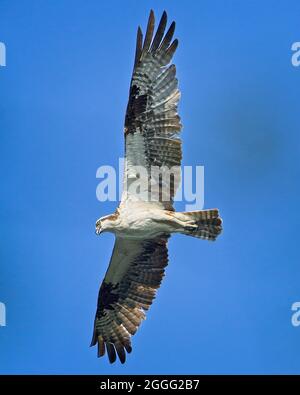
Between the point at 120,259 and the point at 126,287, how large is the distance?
531 millimetres

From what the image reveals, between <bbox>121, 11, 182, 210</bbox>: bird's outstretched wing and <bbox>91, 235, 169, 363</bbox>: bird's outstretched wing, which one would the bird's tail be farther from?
<bbox>91, 235, 169, 363</bbox>: bird's outstretched wing

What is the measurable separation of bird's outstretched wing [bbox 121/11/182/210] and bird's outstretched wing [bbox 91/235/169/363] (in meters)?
1.44

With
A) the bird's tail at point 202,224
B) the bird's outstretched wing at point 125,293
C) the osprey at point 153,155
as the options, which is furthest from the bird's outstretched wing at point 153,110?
the bird's outstretched wing at point 125,293

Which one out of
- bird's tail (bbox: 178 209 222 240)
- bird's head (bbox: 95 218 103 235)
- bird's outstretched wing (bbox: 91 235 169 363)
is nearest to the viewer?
bird's head (bbox: 95 218 103 235)

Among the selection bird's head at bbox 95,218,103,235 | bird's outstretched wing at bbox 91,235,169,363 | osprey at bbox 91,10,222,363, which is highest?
osprey at bbox 91,10,222,363

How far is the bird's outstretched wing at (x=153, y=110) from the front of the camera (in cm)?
1425

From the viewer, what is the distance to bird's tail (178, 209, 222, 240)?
14.5m

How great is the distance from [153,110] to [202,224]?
184 centimetres

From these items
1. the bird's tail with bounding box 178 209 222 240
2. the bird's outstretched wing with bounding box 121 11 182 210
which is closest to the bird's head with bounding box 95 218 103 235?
the bird's outstretched wing with bounding box 121 11 182 210

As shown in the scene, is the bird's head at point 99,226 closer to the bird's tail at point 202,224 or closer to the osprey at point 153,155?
the osprey at point 153,155

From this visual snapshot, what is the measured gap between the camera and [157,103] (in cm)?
1430

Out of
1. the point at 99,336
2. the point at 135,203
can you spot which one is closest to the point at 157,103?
the point at 135,203

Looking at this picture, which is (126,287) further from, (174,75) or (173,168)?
(174,75)

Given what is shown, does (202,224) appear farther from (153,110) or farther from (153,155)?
(153,110)
